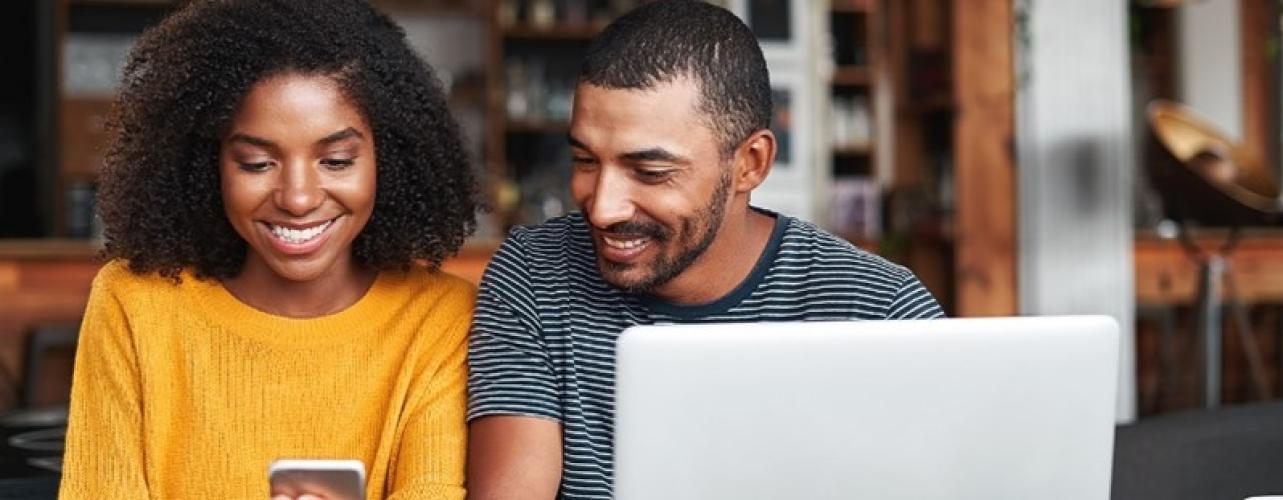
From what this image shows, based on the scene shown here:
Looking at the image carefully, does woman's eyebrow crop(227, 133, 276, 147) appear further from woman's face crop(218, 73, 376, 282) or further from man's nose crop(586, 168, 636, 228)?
man's nose crop(586, 168, 636, 228)

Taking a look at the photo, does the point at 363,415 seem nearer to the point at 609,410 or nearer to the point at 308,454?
the point at 308,454

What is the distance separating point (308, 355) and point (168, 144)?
0.93 ft

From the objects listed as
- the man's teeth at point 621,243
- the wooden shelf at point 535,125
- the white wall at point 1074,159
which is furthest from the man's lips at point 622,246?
the wooden shelf at point 535,125

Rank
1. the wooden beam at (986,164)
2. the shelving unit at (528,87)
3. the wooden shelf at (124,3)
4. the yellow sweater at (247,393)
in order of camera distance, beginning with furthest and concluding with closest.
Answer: the shelving unit at (528,87), the wooden shelf at (124,3), the wooden beam at (986,164), the yellow sweater at (247,393)

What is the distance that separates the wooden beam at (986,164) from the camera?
372 cm

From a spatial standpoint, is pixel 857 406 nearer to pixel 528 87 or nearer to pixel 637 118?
pixel 637 118

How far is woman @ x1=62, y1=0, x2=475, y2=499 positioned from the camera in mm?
1535

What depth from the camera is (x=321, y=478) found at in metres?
1.04

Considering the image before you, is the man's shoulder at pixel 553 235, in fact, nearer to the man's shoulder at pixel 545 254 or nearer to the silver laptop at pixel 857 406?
the man's shoulder at pixel 545 254

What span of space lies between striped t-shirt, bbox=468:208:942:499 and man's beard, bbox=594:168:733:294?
6 centimetres

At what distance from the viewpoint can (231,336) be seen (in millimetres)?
1597

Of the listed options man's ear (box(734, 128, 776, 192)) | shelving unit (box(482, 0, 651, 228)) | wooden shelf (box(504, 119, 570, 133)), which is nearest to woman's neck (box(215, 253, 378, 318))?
man's ear (box(734, 128, 776, 192))

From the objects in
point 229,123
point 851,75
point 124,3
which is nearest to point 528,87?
point 851,75

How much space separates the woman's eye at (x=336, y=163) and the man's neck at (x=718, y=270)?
0.35m
